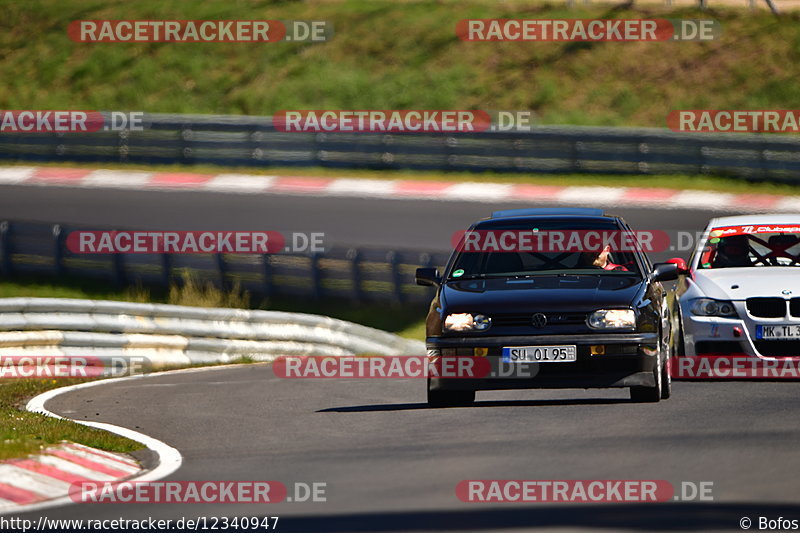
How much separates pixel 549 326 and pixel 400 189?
60.3 ft

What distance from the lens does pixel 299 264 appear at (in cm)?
2273

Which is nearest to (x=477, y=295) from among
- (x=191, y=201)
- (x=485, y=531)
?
(x=485, y=531)

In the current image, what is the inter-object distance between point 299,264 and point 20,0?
2434cm

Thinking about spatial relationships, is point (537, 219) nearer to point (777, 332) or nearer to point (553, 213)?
point (553, 213)

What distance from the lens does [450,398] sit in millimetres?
11531

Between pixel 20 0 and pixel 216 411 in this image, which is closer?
pixel 216 411

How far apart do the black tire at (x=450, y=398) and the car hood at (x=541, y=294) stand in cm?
75

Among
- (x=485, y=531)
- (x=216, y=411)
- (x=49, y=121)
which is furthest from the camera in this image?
(x=49, y=121)

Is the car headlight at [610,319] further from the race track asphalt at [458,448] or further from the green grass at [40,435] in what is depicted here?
the green grass at [40,435]

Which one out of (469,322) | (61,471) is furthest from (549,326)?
(61,471)

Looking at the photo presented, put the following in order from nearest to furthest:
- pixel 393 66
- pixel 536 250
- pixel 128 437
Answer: pixel 128 437
pixel 536 250
pixel 393 66

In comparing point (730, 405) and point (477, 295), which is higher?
point (477, 295)

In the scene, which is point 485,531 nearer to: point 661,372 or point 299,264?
point 661,372

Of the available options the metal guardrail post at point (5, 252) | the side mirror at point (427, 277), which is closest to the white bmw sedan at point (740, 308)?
the side mirror at point (427, 277)
